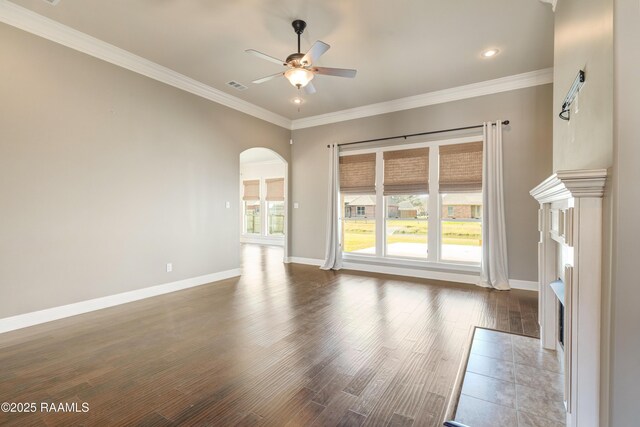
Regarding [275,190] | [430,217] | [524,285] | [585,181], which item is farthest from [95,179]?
[275,190]

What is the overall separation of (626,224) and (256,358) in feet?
8.27

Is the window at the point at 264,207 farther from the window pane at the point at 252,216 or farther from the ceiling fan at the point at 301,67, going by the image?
the ceiling fan at the point at 301,67

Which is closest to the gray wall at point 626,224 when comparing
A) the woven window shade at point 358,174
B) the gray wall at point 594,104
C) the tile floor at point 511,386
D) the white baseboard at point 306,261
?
the gray wall at point 594,104

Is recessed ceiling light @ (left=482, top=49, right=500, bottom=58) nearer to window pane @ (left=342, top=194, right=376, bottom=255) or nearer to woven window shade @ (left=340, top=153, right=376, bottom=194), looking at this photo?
woven window shade @ (left=340, top=153, right=376, bottom=194)

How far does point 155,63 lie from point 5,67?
5.27ft

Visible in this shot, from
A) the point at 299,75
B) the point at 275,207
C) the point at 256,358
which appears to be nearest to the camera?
the point at 256,358

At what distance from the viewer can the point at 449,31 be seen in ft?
11.0

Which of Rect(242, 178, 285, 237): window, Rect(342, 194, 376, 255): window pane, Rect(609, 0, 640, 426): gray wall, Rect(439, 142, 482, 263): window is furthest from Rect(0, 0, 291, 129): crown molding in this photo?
Rect(242, 178, 285, 237): window

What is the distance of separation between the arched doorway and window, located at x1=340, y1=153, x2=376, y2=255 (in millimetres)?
4250

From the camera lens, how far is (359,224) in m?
6.24

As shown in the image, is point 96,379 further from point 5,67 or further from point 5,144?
point 5,67

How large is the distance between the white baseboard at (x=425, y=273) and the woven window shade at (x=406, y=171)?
4.94 feet

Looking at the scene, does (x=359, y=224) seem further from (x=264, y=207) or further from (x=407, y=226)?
(x=264, y=207)

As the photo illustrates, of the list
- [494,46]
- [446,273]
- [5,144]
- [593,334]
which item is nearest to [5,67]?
[5,144]
